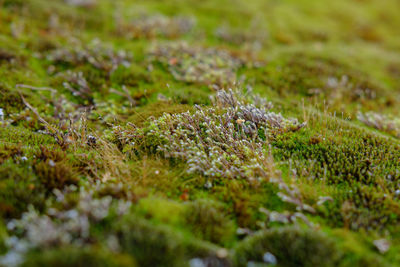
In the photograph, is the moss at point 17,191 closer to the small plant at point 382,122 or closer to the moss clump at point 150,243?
the moss clump at point 150,243

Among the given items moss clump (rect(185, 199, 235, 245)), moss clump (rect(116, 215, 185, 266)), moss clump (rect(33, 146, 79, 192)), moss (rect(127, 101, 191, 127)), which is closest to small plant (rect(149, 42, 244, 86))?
moss (rect(127, 101, 191, 127))

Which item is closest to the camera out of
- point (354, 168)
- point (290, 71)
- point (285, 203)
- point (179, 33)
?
point (285, 203)

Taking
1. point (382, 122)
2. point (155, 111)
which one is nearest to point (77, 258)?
point (155, 111)

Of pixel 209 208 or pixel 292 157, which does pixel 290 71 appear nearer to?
pixel 292 157

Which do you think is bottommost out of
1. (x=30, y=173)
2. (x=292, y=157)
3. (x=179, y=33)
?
(x=30, y=173)

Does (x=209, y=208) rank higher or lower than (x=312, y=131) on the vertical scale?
lower

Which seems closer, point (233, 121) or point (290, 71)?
point (233, 121)

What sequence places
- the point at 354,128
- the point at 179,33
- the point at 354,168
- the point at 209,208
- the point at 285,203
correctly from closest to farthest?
the point at 209,208 → the point at 285,203 → the point at 354,168 → the point at 354,128 → the point at 179,33

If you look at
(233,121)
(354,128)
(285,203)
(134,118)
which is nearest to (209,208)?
(285,203)

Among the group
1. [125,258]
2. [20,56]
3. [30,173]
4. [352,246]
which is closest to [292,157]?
[352,246]
